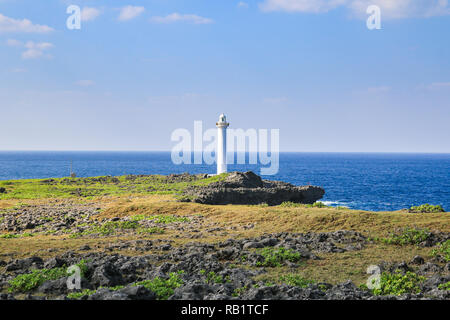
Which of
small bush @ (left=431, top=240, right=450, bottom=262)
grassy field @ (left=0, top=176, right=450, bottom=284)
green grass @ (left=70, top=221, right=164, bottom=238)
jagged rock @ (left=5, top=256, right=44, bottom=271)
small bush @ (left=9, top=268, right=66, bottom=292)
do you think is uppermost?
small bush @ (left=9, top=268, right=66, bottom=292)

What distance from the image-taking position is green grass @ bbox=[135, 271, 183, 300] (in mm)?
10300

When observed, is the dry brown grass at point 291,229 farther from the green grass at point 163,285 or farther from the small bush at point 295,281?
the green grass at point 163,285

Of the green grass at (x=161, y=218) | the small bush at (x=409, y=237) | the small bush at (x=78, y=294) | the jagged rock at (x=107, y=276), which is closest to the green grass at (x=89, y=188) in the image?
the green grass at (x=161, y=218)

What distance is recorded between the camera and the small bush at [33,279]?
11164 mm

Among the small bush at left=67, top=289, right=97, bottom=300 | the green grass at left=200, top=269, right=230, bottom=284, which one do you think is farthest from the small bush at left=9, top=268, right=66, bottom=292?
A: the green grass at left=200, top=269, right=230, bottom=284

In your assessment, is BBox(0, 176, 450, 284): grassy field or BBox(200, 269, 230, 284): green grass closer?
BBox(200, 269, 230, 284): green grass

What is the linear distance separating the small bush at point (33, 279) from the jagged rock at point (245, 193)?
22.2 m

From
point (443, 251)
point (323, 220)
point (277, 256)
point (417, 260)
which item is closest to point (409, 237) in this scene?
point (443, 251)

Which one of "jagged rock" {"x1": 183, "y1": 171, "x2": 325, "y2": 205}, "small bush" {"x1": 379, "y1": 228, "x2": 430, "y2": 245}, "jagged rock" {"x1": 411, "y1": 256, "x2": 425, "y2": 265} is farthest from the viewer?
"jagged rock" {"x1": 183, "y1": 171, "x2": 325, "y2": 205}

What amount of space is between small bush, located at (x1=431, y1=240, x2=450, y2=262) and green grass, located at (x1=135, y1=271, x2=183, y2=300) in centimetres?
983

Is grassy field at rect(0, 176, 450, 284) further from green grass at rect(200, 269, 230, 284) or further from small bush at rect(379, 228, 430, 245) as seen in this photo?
green grass at rect(200, 269, 230, 284)

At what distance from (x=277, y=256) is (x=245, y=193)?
24431 millimetres

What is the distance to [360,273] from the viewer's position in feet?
43.7

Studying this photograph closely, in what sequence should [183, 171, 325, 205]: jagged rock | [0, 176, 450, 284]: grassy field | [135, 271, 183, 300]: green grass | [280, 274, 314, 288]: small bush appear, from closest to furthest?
1. [135, 271, 183, 300]: green grass
2. [280, 274, 314, 288]: small bush
3. [0, 176, 450, 284]: grassy field
4. [183, 171, 325, 205]: jagged rock
